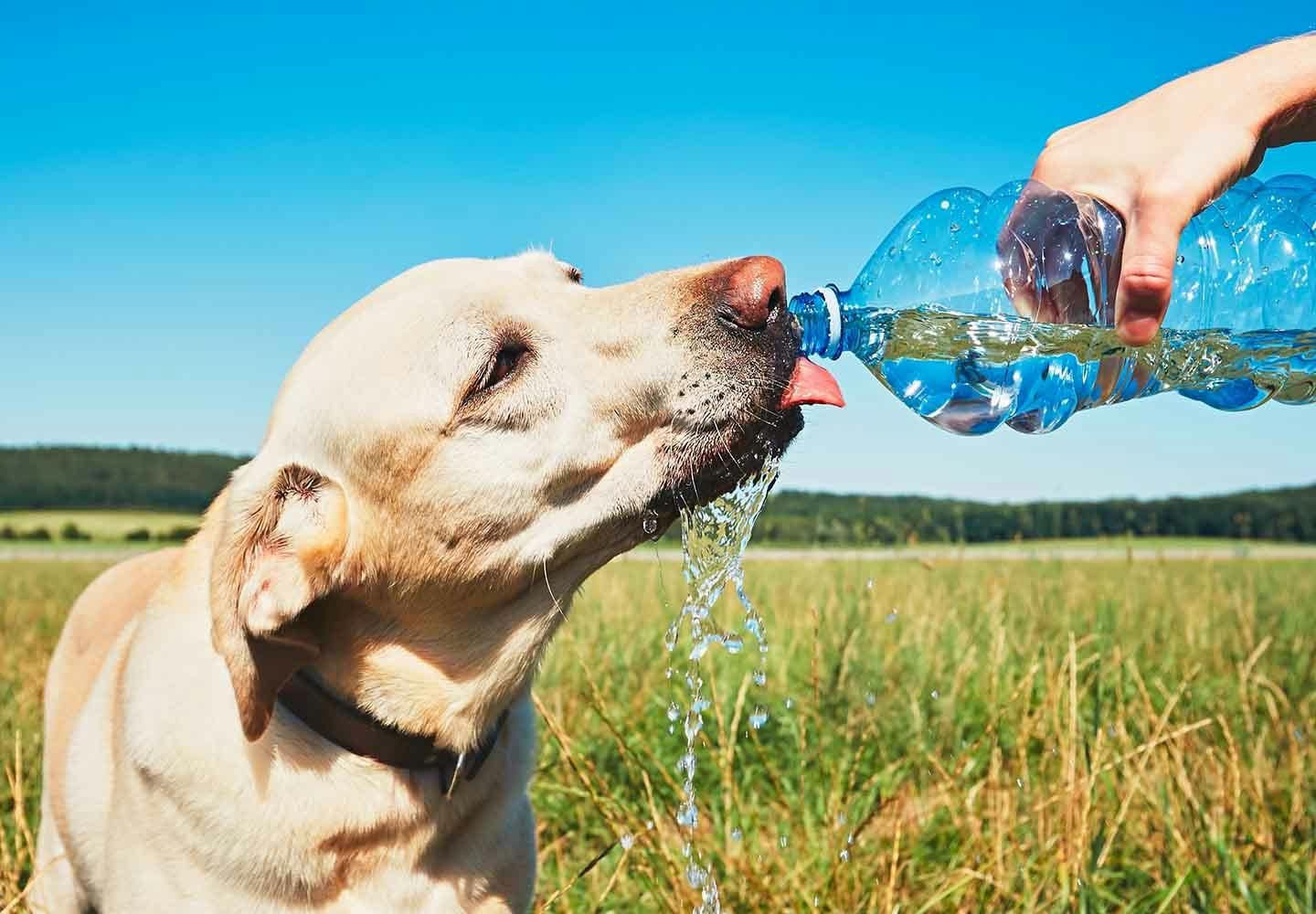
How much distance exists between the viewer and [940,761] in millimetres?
3756

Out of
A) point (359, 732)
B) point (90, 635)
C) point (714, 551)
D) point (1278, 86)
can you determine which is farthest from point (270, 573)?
point (1278, 86)

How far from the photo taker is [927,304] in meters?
2.59

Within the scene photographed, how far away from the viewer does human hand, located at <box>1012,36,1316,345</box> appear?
170 cm

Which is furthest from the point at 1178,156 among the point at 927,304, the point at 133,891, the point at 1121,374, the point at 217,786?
the point at 133,891

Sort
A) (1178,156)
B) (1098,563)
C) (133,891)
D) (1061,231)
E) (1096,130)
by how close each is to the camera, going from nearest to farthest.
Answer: (1178,156), (1096,130), (1061,231), (133,891), (1098,563)

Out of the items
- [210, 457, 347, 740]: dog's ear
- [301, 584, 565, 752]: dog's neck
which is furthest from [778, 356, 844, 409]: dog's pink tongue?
[210, 457, 347, 740]: dog's ear

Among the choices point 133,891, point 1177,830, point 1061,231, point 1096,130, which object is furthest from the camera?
point 1177,830

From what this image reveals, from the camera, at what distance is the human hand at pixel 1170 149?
5.57 ft

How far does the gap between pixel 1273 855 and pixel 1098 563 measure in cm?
674

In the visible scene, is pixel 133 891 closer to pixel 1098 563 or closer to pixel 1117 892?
pixel 1117 892

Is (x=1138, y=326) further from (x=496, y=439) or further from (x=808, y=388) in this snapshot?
(x=496, y=439)

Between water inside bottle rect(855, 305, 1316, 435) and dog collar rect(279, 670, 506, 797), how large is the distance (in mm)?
1506

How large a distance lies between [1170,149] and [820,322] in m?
0.91

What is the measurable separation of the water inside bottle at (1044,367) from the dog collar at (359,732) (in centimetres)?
151
